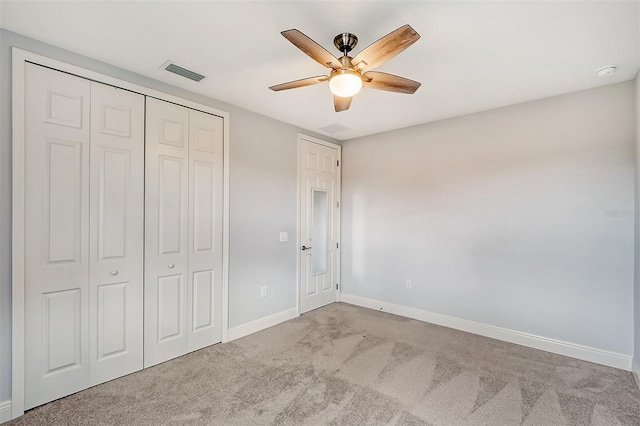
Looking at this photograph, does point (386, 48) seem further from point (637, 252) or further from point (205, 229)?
point (637, 252)

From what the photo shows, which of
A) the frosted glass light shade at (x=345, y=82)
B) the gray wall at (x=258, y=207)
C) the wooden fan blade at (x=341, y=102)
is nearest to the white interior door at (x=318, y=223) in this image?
the gray wall at (x=258, y=207)

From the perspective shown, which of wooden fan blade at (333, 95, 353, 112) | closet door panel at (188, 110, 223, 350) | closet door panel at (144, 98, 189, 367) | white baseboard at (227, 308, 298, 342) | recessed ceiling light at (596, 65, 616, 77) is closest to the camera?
wooden fan blade at (333, 95, 353, 112)

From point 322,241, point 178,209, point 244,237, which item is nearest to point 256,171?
point 244,237

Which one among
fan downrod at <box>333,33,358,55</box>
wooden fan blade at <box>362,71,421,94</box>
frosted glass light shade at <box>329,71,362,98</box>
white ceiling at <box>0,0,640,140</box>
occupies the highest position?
white ceiling at <box>0,0,640,140</box>

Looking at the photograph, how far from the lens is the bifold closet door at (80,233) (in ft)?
6.77

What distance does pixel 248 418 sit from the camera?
77.6 inches

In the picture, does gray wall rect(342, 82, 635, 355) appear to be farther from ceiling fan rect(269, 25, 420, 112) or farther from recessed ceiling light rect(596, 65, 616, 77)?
ceiling fan rect(269, 25, 420, 112)

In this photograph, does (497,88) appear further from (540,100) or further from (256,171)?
(256,171)

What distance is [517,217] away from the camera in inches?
125

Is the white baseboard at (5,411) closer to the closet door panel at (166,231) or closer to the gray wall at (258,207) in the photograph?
the closet door panel at (166,231)

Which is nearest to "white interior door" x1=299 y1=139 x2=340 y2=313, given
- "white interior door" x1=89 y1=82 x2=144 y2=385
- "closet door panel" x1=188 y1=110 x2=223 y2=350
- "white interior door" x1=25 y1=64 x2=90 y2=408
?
"closet door panel" x1=188 y1=110 x2=223 y2=350

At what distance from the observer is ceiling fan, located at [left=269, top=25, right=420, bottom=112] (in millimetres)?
1565

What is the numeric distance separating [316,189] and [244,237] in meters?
1.39

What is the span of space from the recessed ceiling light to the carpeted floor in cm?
257
